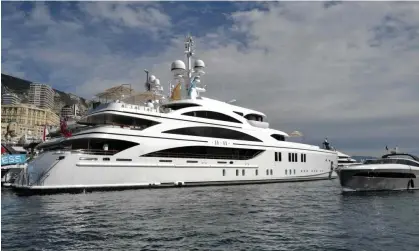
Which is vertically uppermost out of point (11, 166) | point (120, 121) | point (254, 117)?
point (254, 117)

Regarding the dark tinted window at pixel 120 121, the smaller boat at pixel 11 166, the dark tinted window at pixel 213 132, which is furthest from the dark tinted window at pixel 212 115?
the smaller boat at pixel 11 166

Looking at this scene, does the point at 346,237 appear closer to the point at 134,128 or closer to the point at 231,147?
the point at 134,128

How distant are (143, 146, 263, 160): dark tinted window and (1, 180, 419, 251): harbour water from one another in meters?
9.01

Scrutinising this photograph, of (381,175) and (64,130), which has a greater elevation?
(64,130)

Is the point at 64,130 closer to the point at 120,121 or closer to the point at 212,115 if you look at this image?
the point at 120,121

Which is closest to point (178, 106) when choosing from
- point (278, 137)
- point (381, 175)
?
point (278, 137)

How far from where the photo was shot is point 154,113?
2898cm

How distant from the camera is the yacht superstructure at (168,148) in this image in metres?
24.5

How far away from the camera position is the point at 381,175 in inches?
1033

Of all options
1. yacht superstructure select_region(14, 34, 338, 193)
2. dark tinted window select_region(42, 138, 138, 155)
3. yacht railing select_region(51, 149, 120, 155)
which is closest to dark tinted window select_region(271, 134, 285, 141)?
yacht superstructure select_region(14, 34, 338, 193)

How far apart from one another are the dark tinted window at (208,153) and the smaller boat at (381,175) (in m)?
11.1

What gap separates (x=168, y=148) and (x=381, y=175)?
53.7ft

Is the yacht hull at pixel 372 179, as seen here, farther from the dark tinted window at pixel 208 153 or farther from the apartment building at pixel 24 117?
the apartment building at pixel 24 117

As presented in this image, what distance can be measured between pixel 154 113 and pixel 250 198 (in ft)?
37.1
